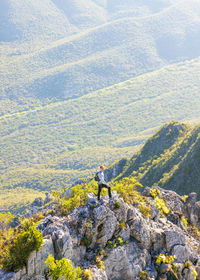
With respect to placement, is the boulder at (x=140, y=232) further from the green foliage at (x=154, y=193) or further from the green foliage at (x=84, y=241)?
the green foliage at (x=154, y=193)

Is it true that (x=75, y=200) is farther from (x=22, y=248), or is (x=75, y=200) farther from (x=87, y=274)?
(x=22, y=248)

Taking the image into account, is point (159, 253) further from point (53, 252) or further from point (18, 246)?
point (18, 246)

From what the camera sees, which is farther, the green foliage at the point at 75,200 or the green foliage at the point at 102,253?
the green foliage at the point at 75,200

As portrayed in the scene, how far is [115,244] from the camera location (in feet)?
94.5

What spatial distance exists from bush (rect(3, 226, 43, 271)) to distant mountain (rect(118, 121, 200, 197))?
3945cm

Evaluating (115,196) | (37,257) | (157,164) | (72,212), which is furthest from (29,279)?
(157,164)

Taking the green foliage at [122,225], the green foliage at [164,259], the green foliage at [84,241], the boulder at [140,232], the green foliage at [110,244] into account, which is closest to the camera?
the green foliage at [84,241]

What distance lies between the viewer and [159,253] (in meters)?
31.4

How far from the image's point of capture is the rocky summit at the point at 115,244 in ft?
84.5

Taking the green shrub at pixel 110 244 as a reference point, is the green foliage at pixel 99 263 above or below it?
below

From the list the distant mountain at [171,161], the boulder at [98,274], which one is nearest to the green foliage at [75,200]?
the boulder at [98,274]

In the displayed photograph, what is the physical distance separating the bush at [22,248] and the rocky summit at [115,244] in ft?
1.54

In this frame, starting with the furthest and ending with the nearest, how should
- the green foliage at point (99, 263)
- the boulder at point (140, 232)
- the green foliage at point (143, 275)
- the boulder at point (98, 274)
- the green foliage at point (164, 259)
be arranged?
the boulder at point (140, 232) → the green foliage at point (164, 259) → the green foliage at point (143, 275) → the green foliage at point (99, 263) → the boulder at point (98, 274)

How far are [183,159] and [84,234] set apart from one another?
145 ft
